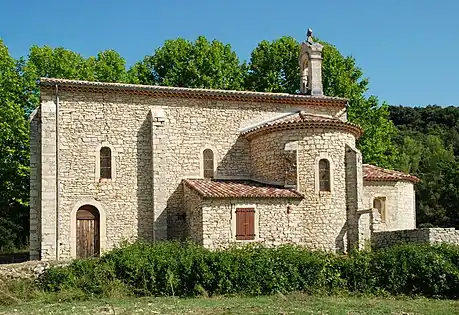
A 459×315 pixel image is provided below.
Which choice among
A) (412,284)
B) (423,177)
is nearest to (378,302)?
(412,284)

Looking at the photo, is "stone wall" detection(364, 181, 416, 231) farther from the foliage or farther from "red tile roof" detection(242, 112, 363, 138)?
the foliage

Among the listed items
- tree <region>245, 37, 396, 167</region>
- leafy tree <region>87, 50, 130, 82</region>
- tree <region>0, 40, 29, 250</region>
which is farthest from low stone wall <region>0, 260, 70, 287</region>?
tree <region>245, 37, 396, 167</region>

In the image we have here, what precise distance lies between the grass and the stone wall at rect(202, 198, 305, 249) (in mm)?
5287

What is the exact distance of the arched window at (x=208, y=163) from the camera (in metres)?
25.6

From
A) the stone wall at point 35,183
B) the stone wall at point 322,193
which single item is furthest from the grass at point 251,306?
the stone wall at point 35,183

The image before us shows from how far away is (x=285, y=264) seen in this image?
17.7 metres

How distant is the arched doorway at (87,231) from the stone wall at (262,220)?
190 inches

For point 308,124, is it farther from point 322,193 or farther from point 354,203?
point 354,203

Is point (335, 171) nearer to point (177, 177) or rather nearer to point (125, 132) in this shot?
point (177, 177)

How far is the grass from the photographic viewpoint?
14.2 meters

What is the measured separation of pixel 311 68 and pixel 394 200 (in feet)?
23.9

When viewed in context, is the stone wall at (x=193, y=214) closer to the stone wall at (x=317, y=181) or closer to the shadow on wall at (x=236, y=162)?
the shadow on wall at (x=236, y=162)

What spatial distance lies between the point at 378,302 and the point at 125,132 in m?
12.9

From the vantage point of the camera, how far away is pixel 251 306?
14.9m
